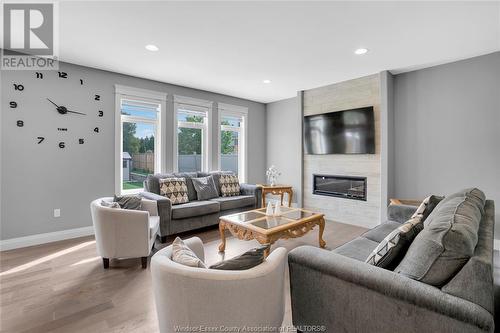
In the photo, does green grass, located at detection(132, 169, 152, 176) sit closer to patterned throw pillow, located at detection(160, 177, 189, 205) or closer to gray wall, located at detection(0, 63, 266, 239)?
gray wall, located at detection(0, 63, 266, 239)

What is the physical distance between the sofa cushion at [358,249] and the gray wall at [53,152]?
3.60 meters

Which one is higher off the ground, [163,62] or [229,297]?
Answer: [163,62]

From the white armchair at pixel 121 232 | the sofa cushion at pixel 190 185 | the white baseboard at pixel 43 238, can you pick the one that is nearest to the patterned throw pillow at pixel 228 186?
the sofa cushion at pixel 190 185

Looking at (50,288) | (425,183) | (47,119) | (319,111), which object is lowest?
(50,288)

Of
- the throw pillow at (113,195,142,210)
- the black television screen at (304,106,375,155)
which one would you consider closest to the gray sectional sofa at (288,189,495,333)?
the throw pillow at (113,195,142,210)

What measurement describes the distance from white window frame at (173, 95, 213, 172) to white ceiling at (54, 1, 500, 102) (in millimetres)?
720

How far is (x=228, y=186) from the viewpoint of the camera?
4.61 m

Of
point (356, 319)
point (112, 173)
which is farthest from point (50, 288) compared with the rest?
point (356, 319)

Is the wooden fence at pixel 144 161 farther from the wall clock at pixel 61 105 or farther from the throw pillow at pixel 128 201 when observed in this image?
the throw pillow at pixel 128 201

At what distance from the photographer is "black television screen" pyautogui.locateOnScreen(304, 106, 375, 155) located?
13.4ft

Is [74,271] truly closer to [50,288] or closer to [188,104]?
[50,288]

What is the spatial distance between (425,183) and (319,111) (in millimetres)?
2189

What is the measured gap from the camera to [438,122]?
357 centimetres

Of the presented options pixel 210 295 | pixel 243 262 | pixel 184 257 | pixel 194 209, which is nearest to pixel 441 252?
pixel 243 262
